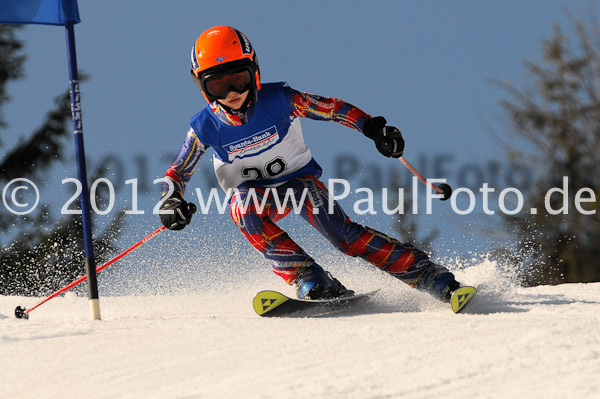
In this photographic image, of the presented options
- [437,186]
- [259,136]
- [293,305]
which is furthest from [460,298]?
[259,136]

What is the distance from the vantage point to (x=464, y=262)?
589cm

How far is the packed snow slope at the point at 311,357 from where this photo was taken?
2.53 meters

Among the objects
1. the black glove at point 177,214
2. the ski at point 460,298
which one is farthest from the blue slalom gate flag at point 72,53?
the ski at point 460,298

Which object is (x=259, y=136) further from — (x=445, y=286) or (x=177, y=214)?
(x=445, y=286)

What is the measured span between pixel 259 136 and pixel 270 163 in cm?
20

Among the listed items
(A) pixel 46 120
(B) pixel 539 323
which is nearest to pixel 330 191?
(B) pixel 539 323

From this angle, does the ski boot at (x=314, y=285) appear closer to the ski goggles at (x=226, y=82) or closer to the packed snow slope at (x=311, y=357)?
the packed snow slope at (x=311, y=357)

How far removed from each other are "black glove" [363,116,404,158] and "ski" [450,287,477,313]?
0.90m

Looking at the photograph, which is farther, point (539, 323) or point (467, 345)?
point (539, 323)

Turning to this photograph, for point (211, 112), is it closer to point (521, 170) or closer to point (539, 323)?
point (539, 323)

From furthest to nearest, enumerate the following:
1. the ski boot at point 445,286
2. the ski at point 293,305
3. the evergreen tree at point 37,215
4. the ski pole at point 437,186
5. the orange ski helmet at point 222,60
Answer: the evergreen tree at point 37,215 < the ski pole at point 437,186 < the ski boot at point 445,286 < the orange ski helmet at point 222,60 < the ski at point 293,305

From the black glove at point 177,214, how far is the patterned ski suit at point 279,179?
0.25 meters

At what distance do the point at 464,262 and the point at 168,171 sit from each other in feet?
8.90

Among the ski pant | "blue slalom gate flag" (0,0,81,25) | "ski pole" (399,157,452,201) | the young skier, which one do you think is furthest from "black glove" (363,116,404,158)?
"blue slalom gate flag" (0,0,81,25)
